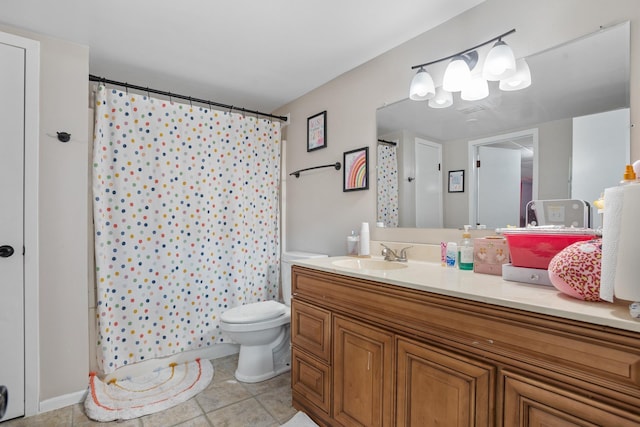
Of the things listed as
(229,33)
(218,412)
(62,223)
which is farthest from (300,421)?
(229,33)

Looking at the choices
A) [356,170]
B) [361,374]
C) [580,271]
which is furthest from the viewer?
[356,170]

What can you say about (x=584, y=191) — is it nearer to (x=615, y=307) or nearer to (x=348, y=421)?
(x=615, y=307)

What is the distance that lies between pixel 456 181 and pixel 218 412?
6.34ft

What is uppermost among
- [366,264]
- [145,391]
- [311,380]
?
[366,264]

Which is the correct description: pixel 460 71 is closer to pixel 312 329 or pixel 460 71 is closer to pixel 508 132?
pixel 508 132

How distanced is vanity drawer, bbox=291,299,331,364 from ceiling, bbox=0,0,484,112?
161 cm

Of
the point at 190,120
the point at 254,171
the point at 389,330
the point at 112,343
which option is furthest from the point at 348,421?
the point at 190,120

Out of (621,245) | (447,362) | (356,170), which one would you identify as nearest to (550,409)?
(447,362)

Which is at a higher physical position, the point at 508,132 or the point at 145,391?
the point at 508,132

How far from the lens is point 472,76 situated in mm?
1712

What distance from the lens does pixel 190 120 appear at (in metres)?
2.56

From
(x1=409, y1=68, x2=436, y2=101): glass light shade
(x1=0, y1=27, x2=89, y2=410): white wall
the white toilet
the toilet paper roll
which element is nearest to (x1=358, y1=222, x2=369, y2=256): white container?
the white toilet

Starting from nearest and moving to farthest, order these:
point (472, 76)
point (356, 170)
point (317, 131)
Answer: point (472, 76)
point (356, 170)
point (317, 131)

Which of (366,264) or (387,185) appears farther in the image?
(387,185)
